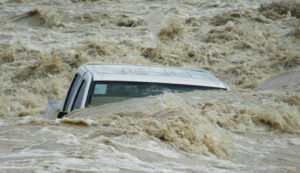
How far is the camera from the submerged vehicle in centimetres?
499

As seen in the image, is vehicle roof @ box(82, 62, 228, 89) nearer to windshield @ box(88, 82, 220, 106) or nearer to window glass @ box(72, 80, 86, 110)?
windshield @ box(88, 82, 220, 106)

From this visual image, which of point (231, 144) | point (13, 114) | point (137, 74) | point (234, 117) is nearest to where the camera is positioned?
point (231, 144)

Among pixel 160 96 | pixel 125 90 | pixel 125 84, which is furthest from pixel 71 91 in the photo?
pixel 160 96

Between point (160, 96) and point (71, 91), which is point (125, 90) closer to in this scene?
point (160, 96)

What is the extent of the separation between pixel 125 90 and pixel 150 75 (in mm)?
298

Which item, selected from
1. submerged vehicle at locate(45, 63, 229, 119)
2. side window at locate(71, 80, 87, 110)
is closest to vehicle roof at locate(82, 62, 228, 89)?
submerged vehicle at locate(45, 63, 229, 119)

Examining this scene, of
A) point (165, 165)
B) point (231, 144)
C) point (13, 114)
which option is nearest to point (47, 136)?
point (165, 165)

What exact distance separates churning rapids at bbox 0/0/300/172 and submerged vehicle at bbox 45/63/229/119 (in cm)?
18

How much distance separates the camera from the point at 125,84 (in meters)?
5.02

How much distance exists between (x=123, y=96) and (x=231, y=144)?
138cm

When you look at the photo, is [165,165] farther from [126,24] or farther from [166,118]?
[126,24]

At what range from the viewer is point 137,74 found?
5227 mm

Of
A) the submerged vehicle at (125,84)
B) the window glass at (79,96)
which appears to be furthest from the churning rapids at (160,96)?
the window glass at (79,96)

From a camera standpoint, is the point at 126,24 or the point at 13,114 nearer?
the point at 13,114
